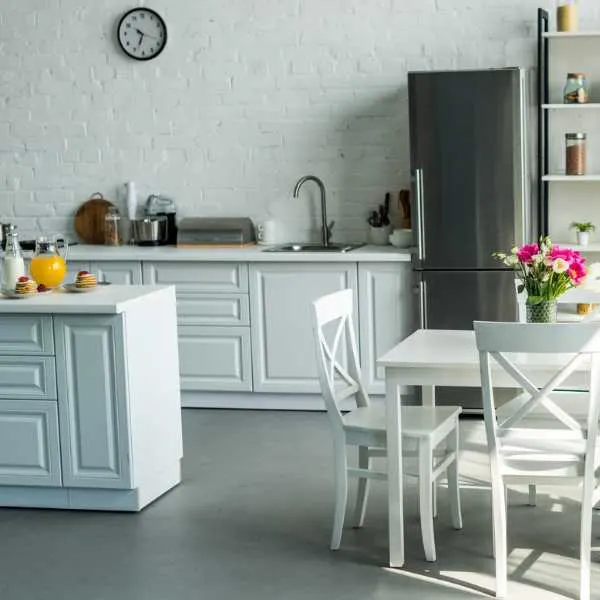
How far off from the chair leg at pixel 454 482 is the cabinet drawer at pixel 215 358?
87.3 inches

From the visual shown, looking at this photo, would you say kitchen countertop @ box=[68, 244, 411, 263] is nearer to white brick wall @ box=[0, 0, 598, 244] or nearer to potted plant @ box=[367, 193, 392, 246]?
potted plant @ box=[367, 193, 392, 246]

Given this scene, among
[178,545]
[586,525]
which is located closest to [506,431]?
[586,525]

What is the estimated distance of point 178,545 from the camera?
4.15m

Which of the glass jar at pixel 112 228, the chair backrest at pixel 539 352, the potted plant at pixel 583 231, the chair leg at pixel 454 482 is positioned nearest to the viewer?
the chair backrest at pixel 539 352

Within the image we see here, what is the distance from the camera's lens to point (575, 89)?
5906 millimetres

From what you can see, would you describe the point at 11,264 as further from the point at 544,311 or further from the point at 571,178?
the point at 571,178

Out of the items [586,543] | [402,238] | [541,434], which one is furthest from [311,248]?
[586,543]

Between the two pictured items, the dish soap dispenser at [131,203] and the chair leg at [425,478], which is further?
the dish soap dispenser at [131,203]

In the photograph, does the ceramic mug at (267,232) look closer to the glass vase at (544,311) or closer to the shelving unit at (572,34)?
the shelving unit at (572,34)

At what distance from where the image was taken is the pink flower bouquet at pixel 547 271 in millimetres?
3959

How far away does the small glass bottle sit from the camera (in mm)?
5855

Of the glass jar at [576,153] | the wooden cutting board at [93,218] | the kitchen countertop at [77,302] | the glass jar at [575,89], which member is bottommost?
the kitchen countertop at [77,302]

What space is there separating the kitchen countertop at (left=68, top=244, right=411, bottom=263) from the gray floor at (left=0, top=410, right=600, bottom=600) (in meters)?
1.27

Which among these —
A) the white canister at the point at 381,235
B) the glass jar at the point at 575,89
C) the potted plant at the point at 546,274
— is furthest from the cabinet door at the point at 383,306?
the potted plant at the point at 546,274
